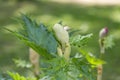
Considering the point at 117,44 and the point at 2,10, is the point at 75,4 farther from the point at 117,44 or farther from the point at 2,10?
the point at 117,44

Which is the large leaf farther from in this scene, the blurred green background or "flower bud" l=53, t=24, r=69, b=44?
the blurred green background

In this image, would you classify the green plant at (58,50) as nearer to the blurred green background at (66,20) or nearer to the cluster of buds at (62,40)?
the cluster of buds at (62,40)

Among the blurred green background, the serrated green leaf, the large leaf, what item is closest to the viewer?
the serrated green leaf

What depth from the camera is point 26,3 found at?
7.29m

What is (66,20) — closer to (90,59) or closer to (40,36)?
(40,36)

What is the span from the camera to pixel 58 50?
33.4 inches

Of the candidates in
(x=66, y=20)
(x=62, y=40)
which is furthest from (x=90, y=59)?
(x=66, y=20)

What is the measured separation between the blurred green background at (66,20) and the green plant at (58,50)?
3919mm

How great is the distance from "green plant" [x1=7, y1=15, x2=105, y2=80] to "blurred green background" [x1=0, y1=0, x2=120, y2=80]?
3919 millimetres

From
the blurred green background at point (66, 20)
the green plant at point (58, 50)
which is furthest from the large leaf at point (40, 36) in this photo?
the blurred green background at point (66, 20)

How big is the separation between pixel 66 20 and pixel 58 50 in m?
5.60

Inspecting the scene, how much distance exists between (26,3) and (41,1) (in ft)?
0.89

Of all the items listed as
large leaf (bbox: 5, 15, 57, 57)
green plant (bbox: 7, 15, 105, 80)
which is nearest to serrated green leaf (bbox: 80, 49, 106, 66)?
green plant (bbox: 7, 15, 105, 80)

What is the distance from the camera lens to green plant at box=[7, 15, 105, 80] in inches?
30.5
